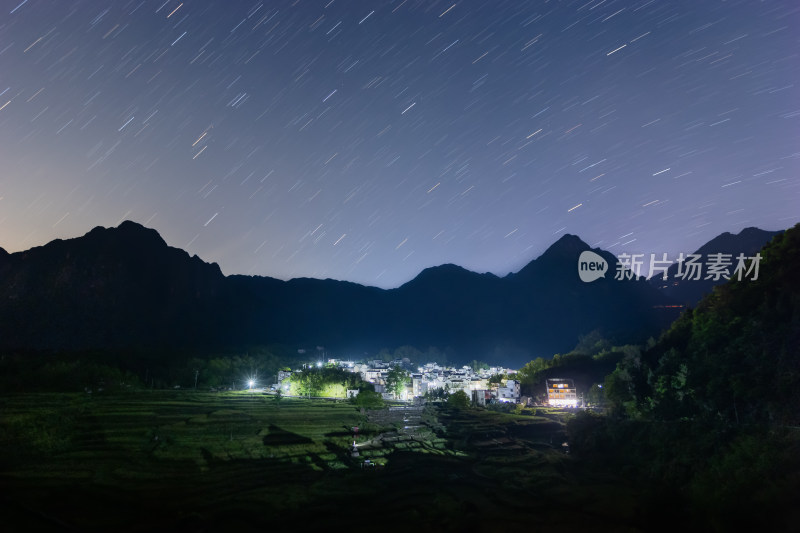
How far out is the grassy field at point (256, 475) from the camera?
22.9m

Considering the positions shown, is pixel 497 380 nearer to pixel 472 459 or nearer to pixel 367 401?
pixel 367 401

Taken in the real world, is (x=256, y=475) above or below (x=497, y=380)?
above

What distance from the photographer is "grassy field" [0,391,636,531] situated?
2289cm

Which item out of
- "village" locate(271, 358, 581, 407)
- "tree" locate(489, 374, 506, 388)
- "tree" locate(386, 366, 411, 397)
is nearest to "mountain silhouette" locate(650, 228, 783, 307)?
"tree" locate(489, 374, 506, 388)

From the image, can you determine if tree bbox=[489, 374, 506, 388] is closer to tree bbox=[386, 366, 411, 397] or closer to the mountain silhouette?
tree bbox=[386, 366, 411, 397]

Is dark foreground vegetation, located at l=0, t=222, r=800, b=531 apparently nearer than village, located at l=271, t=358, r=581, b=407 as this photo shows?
Yes

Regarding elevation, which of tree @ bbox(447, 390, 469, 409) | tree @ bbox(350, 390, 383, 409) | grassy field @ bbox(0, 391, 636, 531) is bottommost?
tree @ bbox(447, 390, 469, 409)

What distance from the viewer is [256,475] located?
2961 centimetres

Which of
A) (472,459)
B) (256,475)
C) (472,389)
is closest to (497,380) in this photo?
(472,389)

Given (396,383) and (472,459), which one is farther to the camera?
(396,383)

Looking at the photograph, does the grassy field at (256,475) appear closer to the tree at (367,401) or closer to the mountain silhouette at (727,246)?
the tree at (367,401)

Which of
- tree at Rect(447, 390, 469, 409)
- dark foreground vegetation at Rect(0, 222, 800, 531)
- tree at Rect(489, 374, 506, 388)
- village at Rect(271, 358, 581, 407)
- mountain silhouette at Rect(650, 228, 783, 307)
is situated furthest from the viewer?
mountain silhouette at Rect(650, 228, 783, 307)

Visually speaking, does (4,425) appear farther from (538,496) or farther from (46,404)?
(538,496)

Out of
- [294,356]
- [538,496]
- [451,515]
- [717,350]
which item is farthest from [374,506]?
[294,356]
